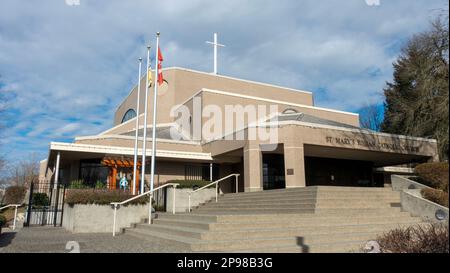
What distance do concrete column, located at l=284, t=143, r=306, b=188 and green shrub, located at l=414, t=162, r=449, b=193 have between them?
6.10 metres

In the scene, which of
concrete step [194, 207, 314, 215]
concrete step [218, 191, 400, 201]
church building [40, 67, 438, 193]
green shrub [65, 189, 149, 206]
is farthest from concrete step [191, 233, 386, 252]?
church building [40, 67, 438, 193]

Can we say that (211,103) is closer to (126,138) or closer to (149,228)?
(126,138)

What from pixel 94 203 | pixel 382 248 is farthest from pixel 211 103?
pixel 382 248

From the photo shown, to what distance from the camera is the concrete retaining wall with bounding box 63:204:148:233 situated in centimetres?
1300

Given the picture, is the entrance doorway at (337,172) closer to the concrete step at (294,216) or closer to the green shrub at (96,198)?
the concrete step at (294,216)

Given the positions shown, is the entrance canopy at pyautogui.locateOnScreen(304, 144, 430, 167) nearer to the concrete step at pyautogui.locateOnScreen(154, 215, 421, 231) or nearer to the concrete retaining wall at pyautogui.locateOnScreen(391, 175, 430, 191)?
the concrete retaining wall at pyautogui.locateOnScreen(391, 175, 430, 191)

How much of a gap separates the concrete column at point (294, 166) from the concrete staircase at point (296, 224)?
452 cm

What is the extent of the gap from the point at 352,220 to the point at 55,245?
8494 mm

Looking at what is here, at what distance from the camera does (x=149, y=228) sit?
1244cm

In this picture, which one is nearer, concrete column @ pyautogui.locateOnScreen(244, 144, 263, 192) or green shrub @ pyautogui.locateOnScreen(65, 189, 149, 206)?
green shrub @ pyautogui.locateOnScreen(65, 189, 149, 206)

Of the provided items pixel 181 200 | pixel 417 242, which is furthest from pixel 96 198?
pixel 417 242

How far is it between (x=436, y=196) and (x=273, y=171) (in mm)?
13793

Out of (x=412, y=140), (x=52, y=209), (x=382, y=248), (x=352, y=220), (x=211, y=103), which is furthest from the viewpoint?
(x=211, y=103)

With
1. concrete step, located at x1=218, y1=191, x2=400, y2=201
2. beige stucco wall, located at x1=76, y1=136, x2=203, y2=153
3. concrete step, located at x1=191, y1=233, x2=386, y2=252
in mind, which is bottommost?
concrete step, located at x1=191, y1=233, x2=386, y2=252
